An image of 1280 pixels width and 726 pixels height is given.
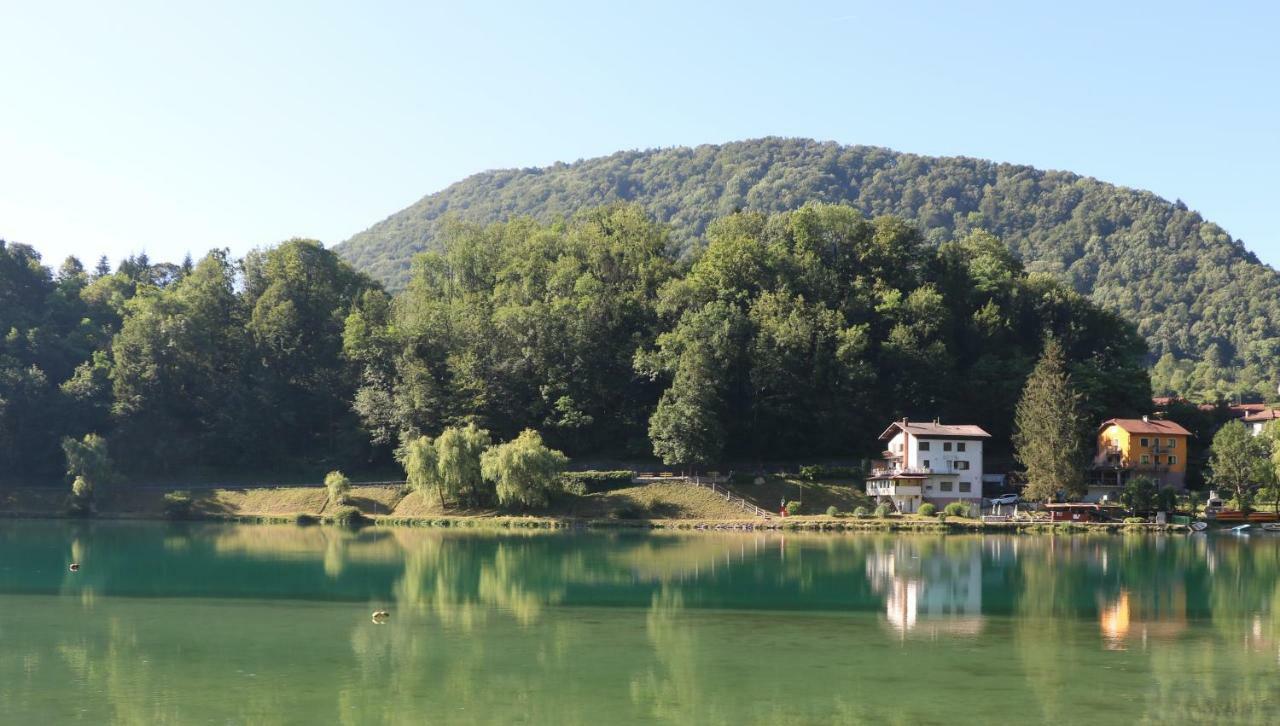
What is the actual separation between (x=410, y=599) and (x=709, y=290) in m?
50.9

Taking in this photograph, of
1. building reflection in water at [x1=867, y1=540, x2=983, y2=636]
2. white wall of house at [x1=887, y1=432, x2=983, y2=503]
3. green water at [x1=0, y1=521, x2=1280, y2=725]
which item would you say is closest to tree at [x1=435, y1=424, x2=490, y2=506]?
green water at [x1=0, y1=521, x2=1280, y2=725]

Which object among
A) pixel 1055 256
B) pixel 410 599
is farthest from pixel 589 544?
pixel 1055 256

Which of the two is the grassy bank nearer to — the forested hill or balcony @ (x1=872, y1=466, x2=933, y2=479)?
balcony @ (x1=872, y1=466, x2=933, y2=479)

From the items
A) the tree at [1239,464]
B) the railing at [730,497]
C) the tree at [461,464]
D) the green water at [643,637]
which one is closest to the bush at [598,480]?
the railing at [730,497]

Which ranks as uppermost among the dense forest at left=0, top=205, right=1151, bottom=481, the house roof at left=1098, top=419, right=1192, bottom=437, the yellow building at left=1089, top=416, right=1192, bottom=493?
the dense forest at left=0, top=205, right=1151, bottom=481

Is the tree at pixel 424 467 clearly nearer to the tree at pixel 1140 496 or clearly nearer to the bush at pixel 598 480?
the bush at pixel 598 480

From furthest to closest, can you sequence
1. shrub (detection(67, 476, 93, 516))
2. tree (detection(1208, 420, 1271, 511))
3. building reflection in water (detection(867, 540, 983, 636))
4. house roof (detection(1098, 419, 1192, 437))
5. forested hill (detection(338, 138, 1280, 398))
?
forested hill (detection(338, 138, 1280, 398)), shrub (detection(67, 476, 93, 516)), house roof (detection(1098, 419, 1192, 437)), tree (detection(1208, 420, 1271, 511)), building reflection in water (detection(867, 540, 983, 636))

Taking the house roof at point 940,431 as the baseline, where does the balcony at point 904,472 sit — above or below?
below

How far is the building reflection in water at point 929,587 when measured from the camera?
31.3 metres

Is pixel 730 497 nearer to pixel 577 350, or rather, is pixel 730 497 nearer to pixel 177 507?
pixel 577 350

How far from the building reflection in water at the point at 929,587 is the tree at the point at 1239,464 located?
877 inches

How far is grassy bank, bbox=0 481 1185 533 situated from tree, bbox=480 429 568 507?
1104 mm

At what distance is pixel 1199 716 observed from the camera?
826 inches

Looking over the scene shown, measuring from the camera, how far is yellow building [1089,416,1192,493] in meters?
73.9
